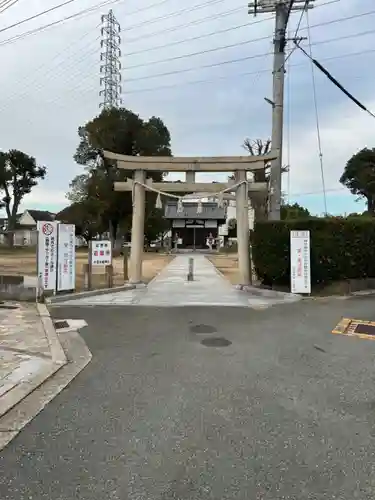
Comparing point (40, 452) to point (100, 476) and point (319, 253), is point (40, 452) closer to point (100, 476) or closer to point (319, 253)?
point (100, 476)

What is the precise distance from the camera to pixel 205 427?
13.5ft

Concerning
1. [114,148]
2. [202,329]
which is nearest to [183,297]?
[202,329]

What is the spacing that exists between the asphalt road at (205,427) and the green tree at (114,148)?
128 ft

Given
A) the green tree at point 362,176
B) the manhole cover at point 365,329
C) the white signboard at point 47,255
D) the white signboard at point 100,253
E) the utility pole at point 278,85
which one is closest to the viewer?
the manhole cover at point 365,329

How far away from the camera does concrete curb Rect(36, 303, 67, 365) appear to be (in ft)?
21.7

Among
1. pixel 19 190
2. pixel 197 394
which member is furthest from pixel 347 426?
pixel 19 190

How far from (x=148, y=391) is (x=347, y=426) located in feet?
6.80

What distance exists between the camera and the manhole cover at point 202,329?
8.69 meters

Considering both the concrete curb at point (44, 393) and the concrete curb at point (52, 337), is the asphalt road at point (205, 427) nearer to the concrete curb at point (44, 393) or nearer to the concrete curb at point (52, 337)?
the concrete curb at point (44, 393)

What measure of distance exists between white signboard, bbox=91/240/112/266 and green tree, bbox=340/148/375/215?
134 ft

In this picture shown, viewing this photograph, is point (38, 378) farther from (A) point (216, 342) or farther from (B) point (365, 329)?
(B) point (365, 329)

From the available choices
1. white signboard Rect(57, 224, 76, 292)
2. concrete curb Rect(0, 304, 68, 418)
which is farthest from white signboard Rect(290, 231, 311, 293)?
concrete curb Rect(0, 304, 68, 418)

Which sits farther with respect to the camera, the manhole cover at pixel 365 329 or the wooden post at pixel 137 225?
the wooden post at pixel 137 225

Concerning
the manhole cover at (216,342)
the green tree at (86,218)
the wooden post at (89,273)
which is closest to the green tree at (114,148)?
the green tree at (86,218)
